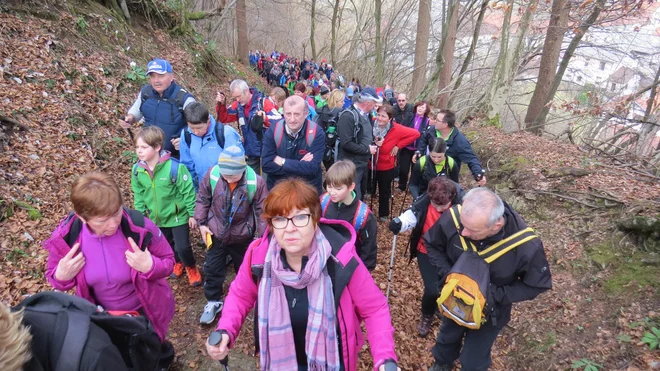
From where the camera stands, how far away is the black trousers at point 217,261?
377cm

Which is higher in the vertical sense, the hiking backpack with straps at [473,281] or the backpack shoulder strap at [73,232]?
the backpack shoulder strap at [73,232]

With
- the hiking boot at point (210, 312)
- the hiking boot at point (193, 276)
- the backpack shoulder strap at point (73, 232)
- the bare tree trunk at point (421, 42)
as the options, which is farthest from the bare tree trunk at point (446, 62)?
the backpack shoulder strap at point (73, 232)

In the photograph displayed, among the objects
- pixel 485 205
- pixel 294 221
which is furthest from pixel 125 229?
pixel 485 205

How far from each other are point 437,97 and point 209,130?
531 inches

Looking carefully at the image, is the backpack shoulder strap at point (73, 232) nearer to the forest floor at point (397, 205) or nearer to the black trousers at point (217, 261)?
the black trousers at point (217, 261)

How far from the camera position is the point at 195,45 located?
12.3m

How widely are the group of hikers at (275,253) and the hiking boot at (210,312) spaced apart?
0.01 metres

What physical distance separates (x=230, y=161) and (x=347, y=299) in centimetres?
183

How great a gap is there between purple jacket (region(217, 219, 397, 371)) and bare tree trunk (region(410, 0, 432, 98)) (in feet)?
54.9

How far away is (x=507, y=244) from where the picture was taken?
104 inches

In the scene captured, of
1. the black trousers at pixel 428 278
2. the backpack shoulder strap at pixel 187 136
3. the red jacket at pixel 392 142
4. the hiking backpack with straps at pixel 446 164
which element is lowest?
the black trousers at pixel 428 278

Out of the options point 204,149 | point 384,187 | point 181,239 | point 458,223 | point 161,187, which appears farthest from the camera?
point 384,187

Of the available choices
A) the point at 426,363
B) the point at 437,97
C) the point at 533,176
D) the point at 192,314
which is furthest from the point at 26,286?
the point at 437,97

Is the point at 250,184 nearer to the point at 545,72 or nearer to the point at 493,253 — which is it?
the point at 493,253
